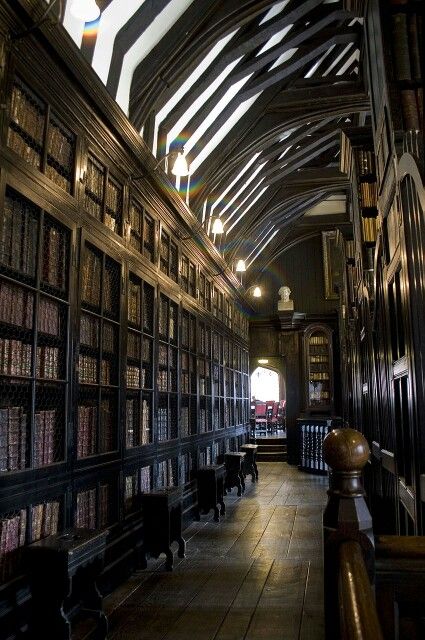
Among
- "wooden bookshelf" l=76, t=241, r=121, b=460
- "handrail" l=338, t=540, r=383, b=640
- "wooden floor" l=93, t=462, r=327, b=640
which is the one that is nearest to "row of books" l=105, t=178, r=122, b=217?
"wooden bookshelf" l=76, t=241, r=121, b=460

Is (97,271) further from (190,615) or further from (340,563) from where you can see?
(340,563)

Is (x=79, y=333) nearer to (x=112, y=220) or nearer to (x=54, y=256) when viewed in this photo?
(x=54, y=256)

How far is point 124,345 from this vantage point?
13.6 feet

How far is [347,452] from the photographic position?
3.70 ft

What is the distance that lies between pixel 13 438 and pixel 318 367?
10455 mm

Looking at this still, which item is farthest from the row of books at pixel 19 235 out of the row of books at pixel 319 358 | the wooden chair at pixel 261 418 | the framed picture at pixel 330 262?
the wooden chair at pixel 261 418

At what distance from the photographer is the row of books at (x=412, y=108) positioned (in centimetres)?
293

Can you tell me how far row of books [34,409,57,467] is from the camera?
2.85m

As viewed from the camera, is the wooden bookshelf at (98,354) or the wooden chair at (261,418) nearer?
the wooden bookshelf at (98,354)

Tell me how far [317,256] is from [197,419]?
25.0 ft

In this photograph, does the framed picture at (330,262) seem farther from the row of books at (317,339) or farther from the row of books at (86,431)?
Answer: the row of books at (86,431)

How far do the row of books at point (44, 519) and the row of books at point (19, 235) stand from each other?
128 cm

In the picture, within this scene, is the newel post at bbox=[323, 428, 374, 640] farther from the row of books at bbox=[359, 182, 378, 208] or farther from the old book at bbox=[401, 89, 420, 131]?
the row of books at bbox=[359, 182, 378, 208]

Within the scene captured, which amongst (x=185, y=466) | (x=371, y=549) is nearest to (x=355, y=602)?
(x=371, y=549)
